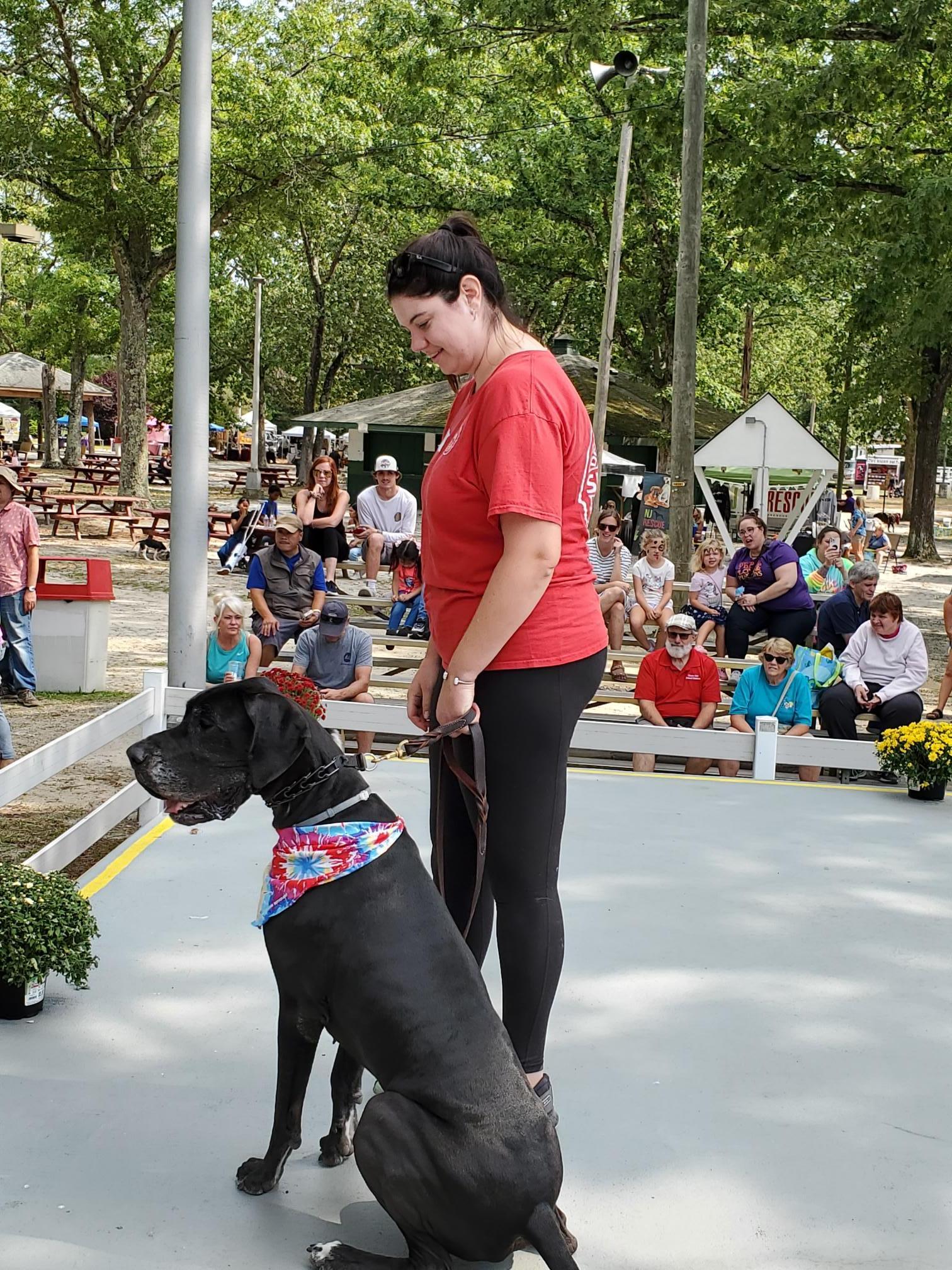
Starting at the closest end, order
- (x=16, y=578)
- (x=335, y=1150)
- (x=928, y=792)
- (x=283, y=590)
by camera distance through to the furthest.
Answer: (x=335, y=1150)
(x=928, y=792)
(x=16, y=578)
(x=283, y=590)

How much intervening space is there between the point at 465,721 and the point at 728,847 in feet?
9.66

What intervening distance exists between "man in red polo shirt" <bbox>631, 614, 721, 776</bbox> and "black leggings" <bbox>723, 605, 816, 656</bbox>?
7.01 feet

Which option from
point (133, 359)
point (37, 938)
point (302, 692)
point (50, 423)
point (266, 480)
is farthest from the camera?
point (50, 423)

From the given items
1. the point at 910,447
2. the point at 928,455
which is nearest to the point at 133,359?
the point at 928,455

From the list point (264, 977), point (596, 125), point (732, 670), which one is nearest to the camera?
point (264, 977)

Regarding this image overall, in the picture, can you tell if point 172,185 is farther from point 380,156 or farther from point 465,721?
point 465,721

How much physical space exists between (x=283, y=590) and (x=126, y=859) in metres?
5.09

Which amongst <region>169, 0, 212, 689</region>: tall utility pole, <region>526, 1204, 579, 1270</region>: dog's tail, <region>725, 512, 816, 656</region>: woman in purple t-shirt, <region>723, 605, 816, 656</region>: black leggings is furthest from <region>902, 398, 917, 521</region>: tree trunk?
<region>526, 1204, 579, 1270</region>: dog's tail

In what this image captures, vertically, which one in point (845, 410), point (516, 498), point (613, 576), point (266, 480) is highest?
point (845, 410)

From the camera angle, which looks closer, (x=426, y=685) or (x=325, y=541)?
(x=426, y=685)

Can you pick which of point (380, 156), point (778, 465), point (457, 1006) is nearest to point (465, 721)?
point (457, 1006)

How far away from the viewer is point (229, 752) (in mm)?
2705

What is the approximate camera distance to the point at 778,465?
14.1 metres

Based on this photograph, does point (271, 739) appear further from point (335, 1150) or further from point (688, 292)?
point (688, 292)
